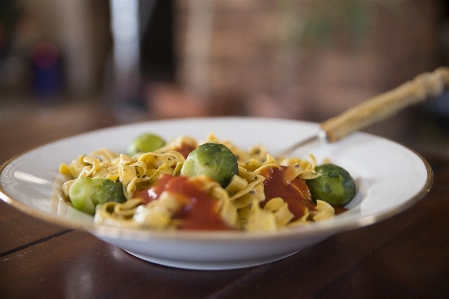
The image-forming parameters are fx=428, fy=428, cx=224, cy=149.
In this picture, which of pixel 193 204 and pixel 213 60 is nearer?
pixel 193 204

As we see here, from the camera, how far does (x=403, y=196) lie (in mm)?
951

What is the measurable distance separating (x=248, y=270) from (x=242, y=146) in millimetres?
865

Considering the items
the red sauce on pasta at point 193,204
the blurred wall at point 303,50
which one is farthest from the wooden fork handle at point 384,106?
the blurred wall at point 303,50

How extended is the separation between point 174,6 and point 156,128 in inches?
155

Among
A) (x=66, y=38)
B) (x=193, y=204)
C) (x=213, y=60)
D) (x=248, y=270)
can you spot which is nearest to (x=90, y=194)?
(x=193, y=204)

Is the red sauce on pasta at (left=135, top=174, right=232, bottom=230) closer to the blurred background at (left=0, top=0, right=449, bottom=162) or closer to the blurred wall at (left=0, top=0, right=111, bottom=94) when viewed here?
the blurred background at (left=0, top=0, right=449, bottom=162)

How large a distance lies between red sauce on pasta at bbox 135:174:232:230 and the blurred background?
1.25 m

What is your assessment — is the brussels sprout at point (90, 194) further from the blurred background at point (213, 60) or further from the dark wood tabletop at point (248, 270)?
the blurred background at point (213, 60)

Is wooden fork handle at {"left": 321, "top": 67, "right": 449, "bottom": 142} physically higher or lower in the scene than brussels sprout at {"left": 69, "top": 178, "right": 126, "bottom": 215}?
higher

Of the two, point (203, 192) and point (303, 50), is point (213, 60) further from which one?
point (203, 192)

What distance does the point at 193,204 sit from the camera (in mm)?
934

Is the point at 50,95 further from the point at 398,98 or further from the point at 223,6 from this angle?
the point at 398,98

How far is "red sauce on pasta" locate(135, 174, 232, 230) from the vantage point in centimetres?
90

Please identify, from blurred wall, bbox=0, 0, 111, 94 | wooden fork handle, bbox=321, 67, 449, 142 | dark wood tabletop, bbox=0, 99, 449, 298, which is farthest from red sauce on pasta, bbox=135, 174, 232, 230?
blurred wall, bbox=0, 0, 111, 94
